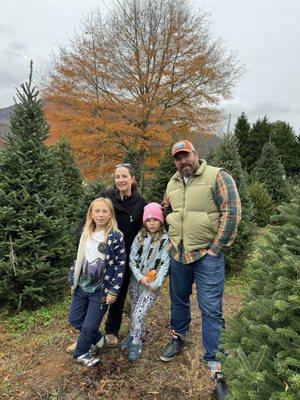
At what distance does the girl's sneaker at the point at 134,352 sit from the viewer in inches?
150

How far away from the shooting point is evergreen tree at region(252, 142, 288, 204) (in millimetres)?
16670

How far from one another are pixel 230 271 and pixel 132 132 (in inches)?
343

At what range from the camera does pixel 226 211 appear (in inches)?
132

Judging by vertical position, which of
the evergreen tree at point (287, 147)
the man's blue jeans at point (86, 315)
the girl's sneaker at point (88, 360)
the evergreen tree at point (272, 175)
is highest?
the evergreen tree at point (287, 147)

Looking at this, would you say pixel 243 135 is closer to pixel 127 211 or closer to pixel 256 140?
pixel 256 140

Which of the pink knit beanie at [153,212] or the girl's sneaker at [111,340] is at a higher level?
the pink knit beanie at [153,212]

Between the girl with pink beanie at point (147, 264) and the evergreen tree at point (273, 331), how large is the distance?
1.50 meters

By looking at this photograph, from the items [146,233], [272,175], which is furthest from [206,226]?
[272,175]

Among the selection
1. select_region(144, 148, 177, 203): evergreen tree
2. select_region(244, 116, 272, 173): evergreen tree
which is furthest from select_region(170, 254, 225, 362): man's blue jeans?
select_region(244, 116, 272, 173): evergreen tree

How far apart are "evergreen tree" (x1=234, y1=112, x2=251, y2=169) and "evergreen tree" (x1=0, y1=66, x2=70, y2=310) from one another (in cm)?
2137

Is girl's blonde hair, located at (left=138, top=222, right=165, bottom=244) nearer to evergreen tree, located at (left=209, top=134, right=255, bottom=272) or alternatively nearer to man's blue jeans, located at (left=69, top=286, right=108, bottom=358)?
man's blue jeans, located at (left=69, top=286, right=108, bottom=358)

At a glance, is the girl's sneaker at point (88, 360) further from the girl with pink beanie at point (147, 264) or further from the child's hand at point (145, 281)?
the child's hand at point (145, 281)

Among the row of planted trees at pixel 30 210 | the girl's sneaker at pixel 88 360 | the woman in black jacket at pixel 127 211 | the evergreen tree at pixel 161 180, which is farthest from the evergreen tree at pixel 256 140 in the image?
the girl's sneaker at pixel 88 360

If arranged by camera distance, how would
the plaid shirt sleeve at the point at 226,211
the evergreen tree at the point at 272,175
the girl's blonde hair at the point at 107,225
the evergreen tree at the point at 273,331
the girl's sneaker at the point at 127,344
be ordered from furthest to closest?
the evergreen tree at the point at 272,175 < the girl's sneaker at the point at 127,344 < the girl's blonde hair at the point at 107,225 < the plaid shirt sleeve at the point at 226,211 < the evergreen tree at the point at 273,331
